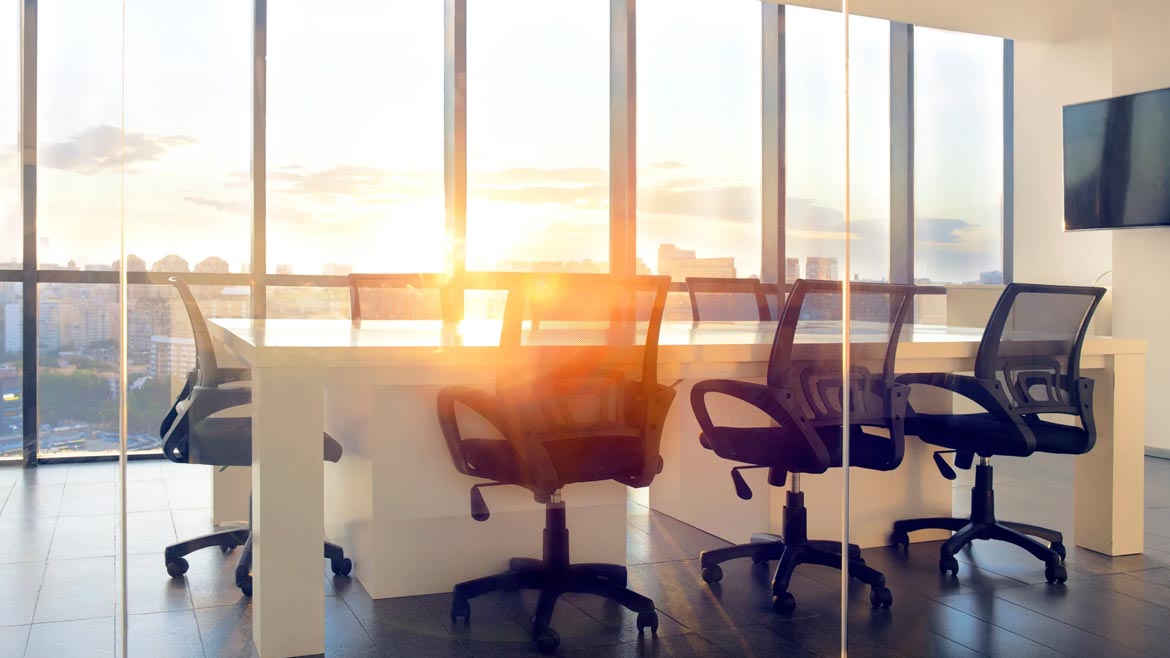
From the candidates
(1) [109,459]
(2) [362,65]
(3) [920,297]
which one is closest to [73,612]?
(1) [109,459]

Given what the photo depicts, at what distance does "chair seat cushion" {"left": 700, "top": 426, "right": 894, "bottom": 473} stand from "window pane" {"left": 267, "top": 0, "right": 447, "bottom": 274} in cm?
116

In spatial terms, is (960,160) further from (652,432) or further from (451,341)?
(451,341)

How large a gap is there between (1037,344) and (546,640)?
165 cm

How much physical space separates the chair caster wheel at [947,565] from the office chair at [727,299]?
934 mm

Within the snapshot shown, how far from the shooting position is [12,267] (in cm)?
184

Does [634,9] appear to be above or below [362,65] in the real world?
above

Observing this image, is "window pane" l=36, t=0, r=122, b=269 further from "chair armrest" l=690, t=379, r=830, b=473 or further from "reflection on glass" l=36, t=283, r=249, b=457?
"chair armrest" l=690, t=379, r=830, b=473

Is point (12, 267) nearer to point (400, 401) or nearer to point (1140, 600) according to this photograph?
point (400, 401)

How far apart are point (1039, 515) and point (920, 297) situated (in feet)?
2.60

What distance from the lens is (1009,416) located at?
2756 millimetres

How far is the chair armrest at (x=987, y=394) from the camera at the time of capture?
2.71 m

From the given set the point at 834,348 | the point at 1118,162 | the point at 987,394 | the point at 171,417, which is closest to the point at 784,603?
the point at 834,348

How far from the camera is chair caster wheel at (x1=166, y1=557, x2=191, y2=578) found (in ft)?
6.91

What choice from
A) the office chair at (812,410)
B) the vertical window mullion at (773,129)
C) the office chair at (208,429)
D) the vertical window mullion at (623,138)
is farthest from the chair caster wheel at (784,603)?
the office chair at (208,429)
